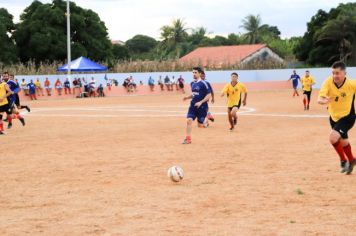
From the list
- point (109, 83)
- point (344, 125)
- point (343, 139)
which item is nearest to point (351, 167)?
point (343, 139)

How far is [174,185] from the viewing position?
10070 mm

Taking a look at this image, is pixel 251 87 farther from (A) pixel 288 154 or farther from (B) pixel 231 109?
(A) pixel 288 154

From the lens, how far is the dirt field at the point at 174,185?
24.4ft

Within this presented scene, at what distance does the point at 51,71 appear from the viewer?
54281 mm

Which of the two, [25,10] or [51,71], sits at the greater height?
[25,10]

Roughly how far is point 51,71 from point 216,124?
33764mm

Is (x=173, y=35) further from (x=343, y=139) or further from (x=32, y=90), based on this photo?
(x=343, y=139)

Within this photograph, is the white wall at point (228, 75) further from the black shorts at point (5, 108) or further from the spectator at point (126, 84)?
the black shorts at point (5, 108)

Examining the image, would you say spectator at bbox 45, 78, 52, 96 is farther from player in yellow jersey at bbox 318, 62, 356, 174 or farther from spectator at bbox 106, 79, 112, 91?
player in yellow jersey at bbox 318, 62, 356, 174

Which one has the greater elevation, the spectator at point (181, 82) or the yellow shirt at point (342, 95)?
the yellow shirt at point (342, 95)

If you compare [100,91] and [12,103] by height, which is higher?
[12,103]

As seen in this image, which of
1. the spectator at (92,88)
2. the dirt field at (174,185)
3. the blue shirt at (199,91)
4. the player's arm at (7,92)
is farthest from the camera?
the spectator at (92,88)

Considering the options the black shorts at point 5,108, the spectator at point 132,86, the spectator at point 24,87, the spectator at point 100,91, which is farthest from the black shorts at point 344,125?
the spectator at point 132,86

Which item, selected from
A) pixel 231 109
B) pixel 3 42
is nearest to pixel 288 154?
pixel 231 109
